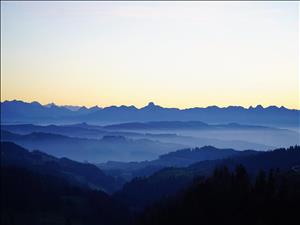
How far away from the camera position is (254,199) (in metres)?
146

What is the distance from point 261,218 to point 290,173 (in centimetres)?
4717

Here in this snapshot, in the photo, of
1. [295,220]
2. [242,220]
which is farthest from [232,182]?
[295,220]

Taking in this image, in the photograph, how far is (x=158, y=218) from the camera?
18625cm

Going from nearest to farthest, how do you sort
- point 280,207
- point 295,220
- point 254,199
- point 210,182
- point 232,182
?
point 295,220 < point 280,207 < point 254,199 < point 232,182 < point 210,182

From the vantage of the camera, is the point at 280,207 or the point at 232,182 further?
the point at 232,182

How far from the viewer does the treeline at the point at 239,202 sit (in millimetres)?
132950

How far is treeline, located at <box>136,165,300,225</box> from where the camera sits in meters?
133

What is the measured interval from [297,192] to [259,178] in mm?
15275

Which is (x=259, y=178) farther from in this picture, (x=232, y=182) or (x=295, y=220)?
(x=295, y=220)

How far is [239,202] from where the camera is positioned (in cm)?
14838

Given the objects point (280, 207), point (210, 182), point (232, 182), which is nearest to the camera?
point (280, 207)

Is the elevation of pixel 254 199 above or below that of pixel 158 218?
above

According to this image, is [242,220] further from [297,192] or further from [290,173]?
[290,173]

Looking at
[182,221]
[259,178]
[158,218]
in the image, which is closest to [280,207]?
[259,178]
